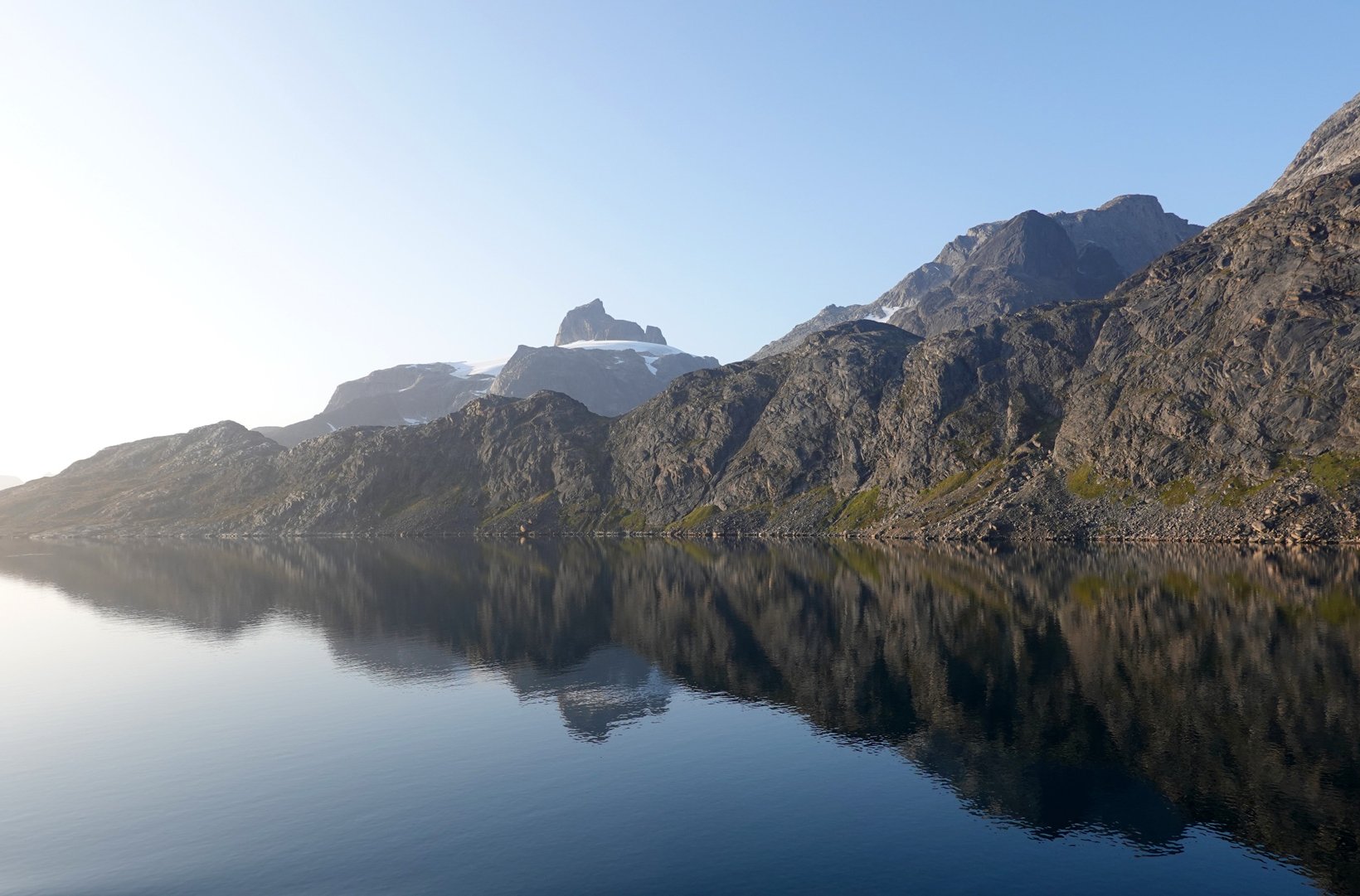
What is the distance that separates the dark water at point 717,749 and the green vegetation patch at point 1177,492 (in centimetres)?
7910

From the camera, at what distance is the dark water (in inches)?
1470

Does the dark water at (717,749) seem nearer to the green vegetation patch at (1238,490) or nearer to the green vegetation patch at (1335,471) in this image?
the green vegetation patch at (1335,471)

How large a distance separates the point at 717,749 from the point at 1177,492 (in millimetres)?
177289

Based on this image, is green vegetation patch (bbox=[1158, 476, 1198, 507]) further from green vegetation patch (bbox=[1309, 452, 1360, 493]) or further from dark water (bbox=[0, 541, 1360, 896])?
dark water (bbox=[0, 541, 1360, 896])

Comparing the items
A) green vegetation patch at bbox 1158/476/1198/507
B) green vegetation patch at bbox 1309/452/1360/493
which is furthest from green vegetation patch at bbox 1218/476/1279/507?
green vegetation patch at bbox 1309/452/1360/493

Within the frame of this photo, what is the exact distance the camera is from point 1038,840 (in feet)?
128

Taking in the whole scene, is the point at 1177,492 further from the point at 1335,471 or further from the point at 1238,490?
the point at 1335,471

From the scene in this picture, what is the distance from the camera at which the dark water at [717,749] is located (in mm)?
37344

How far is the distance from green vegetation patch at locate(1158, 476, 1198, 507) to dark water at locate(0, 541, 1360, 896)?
7910 cm

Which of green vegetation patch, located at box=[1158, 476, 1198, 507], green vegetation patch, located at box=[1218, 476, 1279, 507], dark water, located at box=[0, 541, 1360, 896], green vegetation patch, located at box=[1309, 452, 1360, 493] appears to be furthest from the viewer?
green vegetation patch, located at box=[1158, 476, 1198, 507]

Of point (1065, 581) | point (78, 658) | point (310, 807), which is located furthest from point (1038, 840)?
point (78, 658)

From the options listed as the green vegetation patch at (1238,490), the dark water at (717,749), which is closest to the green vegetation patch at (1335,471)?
the green vegetation patch at (1238,490)

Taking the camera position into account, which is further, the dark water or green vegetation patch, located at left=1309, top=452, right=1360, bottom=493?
green vegetation patch, located at left=1309, top=452, right=1360, bottom=493

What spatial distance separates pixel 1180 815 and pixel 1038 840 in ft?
25.3
